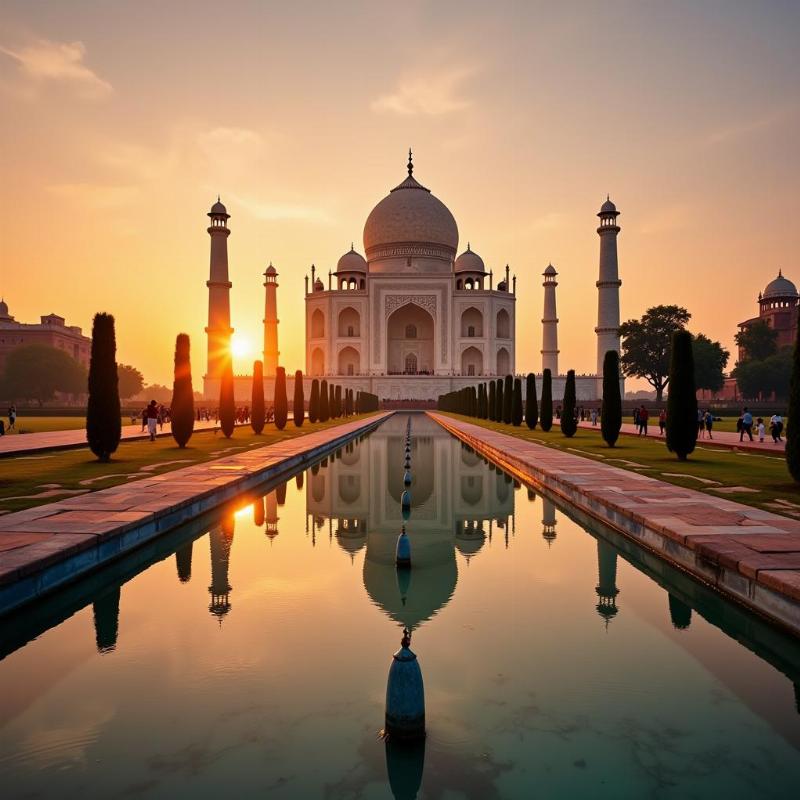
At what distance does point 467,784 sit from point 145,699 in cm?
155

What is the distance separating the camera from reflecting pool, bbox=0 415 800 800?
7.88ft

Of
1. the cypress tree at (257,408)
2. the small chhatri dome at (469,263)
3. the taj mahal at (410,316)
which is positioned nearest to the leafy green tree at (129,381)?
the taj mahal at (410,316)

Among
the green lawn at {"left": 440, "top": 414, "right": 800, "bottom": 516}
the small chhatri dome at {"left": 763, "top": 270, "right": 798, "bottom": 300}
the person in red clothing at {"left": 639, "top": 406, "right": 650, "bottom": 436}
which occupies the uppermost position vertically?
the small chhatri dome at {"left": 763, "top": 270, "right": 798, "bottom": 300}

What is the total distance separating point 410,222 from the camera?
5322 centimetres

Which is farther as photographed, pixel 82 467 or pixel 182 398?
pixel 182 398

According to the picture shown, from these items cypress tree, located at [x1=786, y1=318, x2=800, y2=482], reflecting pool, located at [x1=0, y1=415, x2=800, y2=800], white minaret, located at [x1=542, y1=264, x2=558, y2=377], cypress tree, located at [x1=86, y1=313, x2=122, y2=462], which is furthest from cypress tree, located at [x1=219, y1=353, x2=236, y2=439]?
white minaret, located at [x1=542, y1=264, x2=558, y2=377]

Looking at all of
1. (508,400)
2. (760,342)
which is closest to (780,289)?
(760,342)

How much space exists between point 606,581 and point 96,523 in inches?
162

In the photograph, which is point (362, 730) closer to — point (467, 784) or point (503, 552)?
point (467, 784)

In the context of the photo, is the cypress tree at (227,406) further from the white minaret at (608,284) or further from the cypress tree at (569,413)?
the white minaret at (608,284)

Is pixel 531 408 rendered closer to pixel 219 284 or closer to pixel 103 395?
pixel 103 395

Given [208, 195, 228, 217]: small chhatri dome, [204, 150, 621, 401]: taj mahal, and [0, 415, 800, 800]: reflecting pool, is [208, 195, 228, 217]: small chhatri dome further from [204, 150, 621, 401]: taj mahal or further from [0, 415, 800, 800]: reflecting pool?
[0, 415, 800, 800]: reflecting pool

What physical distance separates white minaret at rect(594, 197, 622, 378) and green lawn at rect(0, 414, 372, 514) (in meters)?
33.0

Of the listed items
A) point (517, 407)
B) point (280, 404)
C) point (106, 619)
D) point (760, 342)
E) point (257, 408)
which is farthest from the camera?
point (760, 342)
